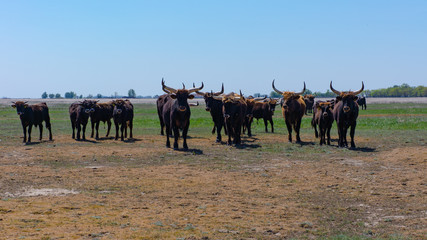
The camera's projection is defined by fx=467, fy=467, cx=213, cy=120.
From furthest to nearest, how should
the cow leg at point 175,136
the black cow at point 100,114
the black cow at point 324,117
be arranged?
the black cow at point 100,114 < the black cow at point 324,117 < the cow leg at point 175,136

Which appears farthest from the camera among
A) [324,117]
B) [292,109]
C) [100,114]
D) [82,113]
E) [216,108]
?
[100,114]

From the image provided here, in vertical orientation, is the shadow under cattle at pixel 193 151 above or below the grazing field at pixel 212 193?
above

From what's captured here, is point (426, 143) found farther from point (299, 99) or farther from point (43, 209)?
point (43, 209)

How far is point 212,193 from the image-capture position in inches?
395

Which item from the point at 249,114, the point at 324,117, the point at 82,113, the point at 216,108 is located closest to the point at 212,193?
the point at 324,117

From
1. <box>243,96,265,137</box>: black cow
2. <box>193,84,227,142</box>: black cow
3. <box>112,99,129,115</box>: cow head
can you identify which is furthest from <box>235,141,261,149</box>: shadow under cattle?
<box>112,99,129,115</box>: cow head

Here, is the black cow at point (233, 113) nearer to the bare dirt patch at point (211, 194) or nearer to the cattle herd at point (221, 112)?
the cattle herd at point (221, 112)

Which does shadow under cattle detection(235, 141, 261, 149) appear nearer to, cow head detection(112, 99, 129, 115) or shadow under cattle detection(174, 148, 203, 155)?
shadow under cattle detection(174, 148, 203, 155)

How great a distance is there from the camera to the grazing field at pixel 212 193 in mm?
7281

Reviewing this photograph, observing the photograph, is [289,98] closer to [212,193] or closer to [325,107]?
[325,107]

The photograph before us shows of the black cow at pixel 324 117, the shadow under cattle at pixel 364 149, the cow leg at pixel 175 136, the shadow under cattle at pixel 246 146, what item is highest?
the black cow at pixel 324 117

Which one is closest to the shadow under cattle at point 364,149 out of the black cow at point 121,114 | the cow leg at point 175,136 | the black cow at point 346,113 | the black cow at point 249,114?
the black cow at point 346,113

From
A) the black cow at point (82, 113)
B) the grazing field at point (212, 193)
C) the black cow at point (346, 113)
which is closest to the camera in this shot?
the grazing field at point (212, 193)

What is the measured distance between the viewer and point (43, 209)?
8336 mm
